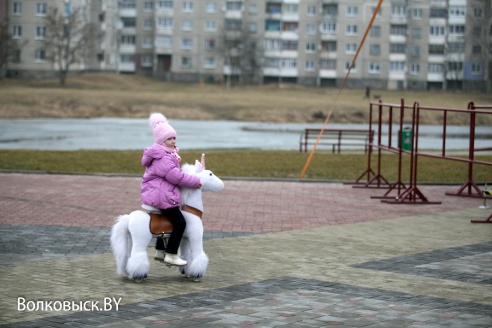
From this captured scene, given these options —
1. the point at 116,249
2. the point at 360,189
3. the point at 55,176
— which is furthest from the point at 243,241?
the point at 55,176

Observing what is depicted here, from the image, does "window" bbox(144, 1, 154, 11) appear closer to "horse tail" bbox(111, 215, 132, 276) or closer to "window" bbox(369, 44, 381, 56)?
"window" bbox(369, 44, 381, 56)

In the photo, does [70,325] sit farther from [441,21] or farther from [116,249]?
[441,21]

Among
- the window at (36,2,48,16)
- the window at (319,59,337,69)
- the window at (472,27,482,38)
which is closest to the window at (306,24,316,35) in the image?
the window at (319,59,337,69)

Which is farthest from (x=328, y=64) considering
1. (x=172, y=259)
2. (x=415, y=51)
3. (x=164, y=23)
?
(x=172, y=259)

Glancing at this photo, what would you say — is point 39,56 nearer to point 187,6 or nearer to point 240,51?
point 187,6

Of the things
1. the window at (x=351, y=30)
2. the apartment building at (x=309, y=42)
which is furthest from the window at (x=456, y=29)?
the window at (x=351, y=30)

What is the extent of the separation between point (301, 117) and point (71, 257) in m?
50.2

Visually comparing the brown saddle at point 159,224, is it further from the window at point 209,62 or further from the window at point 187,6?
the window at point 187,6

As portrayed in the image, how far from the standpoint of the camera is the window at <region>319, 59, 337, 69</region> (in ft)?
370

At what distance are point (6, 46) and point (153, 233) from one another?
81601 millimetres

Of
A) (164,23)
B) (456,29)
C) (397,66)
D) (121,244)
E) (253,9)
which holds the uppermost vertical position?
(253,9)

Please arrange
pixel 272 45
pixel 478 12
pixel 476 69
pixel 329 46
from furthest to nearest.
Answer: pixel 272 45
pixel 329 46
pixel 476 69
pixel 478 12

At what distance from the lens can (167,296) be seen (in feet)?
30.8

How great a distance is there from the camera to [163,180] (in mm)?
10289
